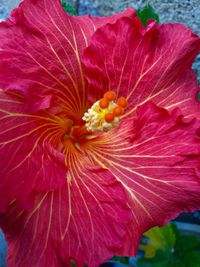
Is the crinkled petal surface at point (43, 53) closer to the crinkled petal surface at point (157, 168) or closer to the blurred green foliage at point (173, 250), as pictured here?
the crinkled petal surface at point (157, 168)

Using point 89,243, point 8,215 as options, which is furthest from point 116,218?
point 8,215

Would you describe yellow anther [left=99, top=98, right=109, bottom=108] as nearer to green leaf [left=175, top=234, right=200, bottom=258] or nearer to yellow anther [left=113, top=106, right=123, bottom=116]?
yellow anther [left=113, top=106, right=123, bottom=116]

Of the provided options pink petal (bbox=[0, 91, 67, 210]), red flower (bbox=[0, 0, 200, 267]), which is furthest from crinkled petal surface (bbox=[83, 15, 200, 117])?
pink petal (bbox=[0, 91, 67, 210])

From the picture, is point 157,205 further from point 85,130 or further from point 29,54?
point 29,54

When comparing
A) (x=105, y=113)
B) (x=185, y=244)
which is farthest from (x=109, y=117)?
(x=185, y=244)

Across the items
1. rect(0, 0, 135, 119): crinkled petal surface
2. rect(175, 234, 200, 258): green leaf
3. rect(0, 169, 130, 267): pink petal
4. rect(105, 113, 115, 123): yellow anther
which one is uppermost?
rect(0, 0, 135, 119): crinkled petal surface

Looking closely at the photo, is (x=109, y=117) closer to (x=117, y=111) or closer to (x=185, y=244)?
(x=117, y=111)
